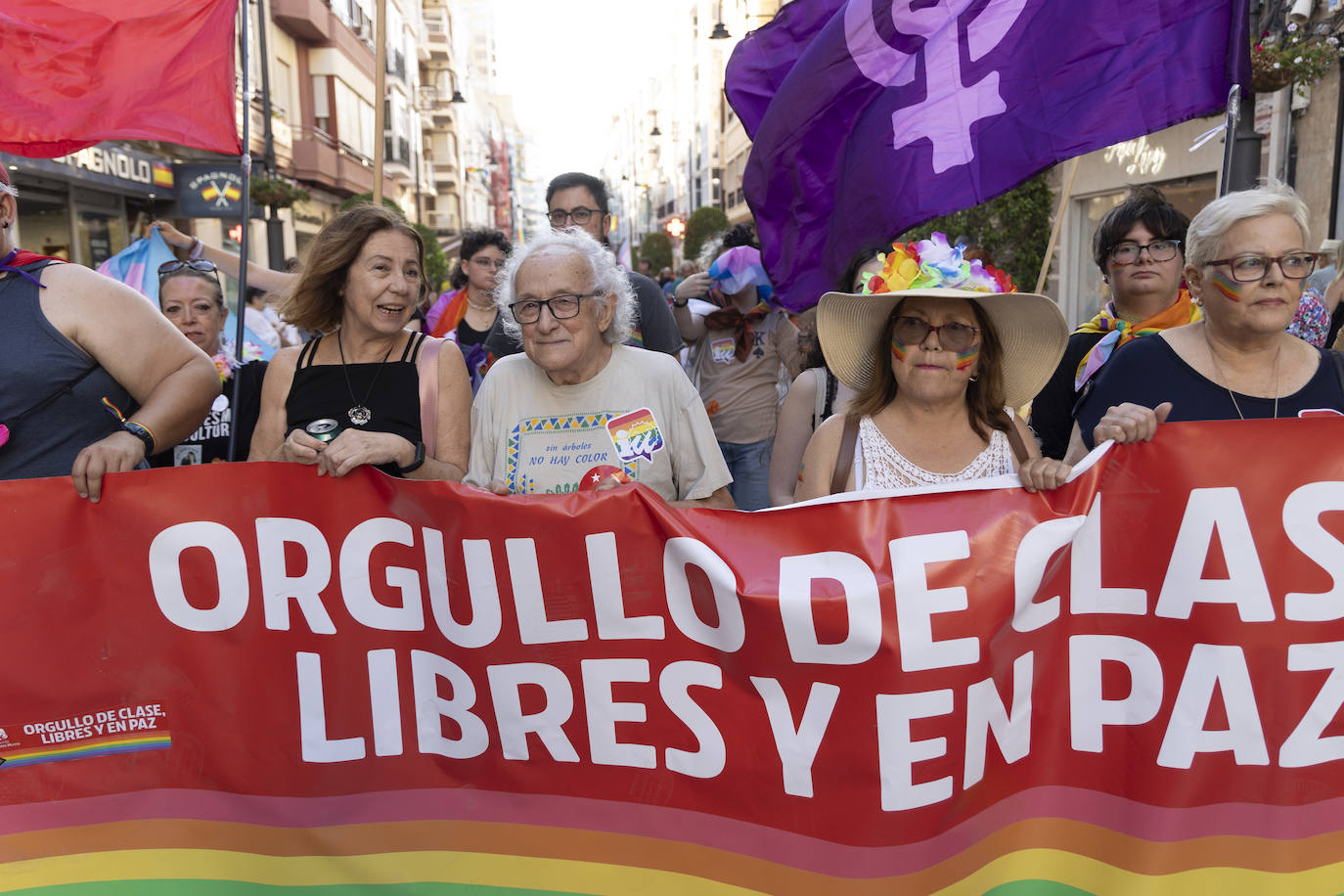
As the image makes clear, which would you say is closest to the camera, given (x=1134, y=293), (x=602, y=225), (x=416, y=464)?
(x=416, y=464)

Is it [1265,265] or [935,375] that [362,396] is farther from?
[1265,265]

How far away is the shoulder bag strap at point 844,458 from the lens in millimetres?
2607

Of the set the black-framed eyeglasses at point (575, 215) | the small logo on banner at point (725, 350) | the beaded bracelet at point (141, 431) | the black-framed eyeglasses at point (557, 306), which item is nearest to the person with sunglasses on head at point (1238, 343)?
the black-framed eyeglasses at point (557, 306)

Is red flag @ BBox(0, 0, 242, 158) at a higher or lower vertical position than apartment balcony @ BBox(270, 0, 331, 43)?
lower

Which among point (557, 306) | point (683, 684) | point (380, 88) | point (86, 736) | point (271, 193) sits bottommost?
point (86, 736)

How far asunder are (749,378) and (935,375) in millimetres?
2905

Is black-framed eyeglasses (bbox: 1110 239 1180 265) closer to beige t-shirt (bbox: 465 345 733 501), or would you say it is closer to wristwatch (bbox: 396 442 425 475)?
beige t-shirt (bbox: 465 345 733 501)

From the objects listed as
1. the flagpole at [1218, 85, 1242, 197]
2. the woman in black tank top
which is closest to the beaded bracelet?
the woman in black tank top

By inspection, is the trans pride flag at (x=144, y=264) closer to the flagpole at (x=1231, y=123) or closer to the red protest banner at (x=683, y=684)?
the red protest banner at (x=683, y=684)

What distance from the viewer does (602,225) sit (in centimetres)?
485

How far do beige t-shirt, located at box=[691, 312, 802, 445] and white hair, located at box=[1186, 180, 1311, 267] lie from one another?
2.77m

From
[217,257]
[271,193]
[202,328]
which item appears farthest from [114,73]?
[271,193]

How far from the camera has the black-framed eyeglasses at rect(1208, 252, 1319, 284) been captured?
2445 mm

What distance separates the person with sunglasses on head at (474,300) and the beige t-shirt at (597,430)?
2516 mm
